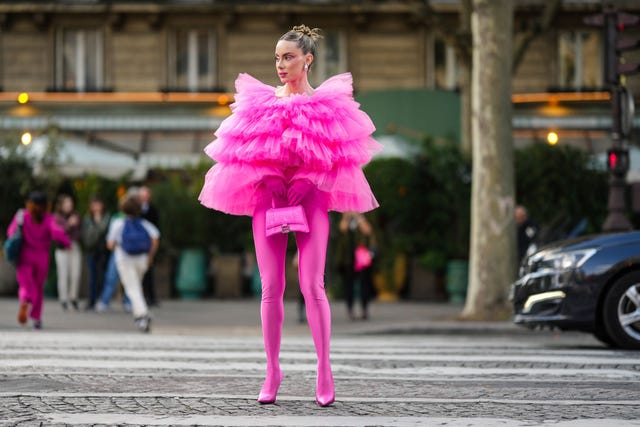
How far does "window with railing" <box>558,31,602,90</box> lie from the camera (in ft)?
112

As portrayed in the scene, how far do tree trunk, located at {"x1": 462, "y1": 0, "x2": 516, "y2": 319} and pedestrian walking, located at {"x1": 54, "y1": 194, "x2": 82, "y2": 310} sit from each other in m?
6.22

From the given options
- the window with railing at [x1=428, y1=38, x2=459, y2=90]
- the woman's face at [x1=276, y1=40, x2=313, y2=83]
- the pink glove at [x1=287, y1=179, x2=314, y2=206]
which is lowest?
the pink glove at [x1=287, y1=179, x2=314, y2=206]

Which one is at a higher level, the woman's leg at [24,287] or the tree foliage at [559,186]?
the tree foliage at [559,186]

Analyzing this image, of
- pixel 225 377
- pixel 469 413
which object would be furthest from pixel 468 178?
pixel 469 413

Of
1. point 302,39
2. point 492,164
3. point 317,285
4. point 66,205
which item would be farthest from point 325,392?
point 66,205

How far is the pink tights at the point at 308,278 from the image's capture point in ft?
24.3

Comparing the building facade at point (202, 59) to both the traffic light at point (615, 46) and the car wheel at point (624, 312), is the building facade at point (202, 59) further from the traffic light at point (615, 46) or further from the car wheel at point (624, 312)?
the car wheel at point (624, 312)

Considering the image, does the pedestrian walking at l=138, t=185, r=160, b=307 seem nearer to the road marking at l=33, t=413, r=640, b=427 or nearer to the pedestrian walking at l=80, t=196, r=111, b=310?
the pedestrian walking at l=80, t=196, r=111, b=310

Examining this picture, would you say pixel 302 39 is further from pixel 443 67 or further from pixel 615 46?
pixel 443 67

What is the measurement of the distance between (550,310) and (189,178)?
1464cm

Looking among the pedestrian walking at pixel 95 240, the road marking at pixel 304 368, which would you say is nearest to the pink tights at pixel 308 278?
the road marking at pixel 304 368

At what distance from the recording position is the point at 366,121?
771cm

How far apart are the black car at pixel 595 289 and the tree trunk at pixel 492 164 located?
5619 millimetres

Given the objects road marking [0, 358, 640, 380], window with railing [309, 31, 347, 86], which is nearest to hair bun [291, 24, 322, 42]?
→ road marking [0, 358, 640, 380]
